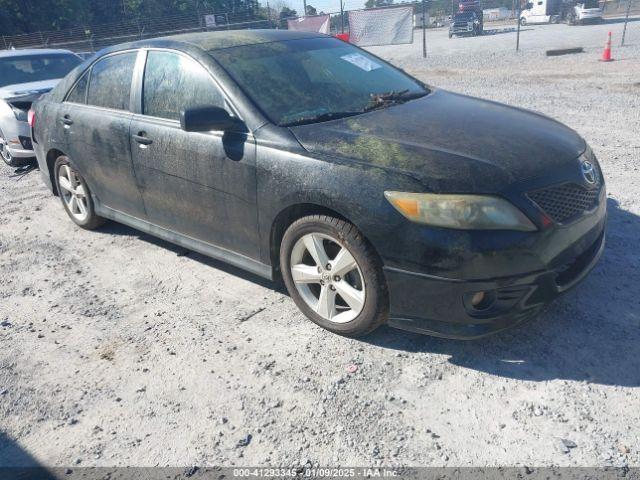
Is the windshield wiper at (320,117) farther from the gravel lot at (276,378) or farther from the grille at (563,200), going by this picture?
the grille at (563,200)

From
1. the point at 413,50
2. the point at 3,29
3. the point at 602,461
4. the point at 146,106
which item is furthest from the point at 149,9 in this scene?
the point at 602,461

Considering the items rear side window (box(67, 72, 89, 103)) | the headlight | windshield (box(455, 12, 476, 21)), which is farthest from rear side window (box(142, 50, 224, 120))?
windshield (box(455, 12, 476, 21))

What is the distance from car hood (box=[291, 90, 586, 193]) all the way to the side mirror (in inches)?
17.3

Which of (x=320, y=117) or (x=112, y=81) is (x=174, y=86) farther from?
(x=320, y=117)

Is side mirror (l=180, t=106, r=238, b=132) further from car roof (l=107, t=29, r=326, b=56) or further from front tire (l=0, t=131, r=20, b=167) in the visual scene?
front tire (l=0, t=131, r=20, b=167)

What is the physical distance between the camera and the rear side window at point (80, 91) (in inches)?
185

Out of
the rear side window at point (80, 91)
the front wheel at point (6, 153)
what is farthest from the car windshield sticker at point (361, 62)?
the front wheel at point (6, 153)

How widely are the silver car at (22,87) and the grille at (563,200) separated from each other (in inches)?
257

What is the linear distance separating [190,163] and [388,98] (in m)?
1.44

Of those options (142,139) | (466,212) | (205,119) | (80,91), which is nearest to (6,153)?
(80,91)

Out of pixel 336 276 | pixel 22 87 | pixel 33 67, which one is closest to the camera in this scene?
pixel 336 276

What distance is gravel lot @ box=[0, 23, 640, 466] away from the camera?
2447 millimetres

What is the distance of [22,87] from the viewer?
7.75 metres

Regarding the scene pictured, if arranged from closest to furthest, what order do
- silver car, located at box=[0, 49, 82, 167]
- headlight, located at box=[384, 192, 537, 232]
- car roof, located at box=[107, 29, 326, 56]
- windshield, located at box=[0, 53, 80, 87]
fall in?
1. headlight, located at box=[384, 192, 537, 232]
2. car roof, located at box=[107, 29, 326, 56]
3. silver car, located at box=[0, 49, 82, 167]
4. windshield, located at box=[0, 53, 80, 87]
